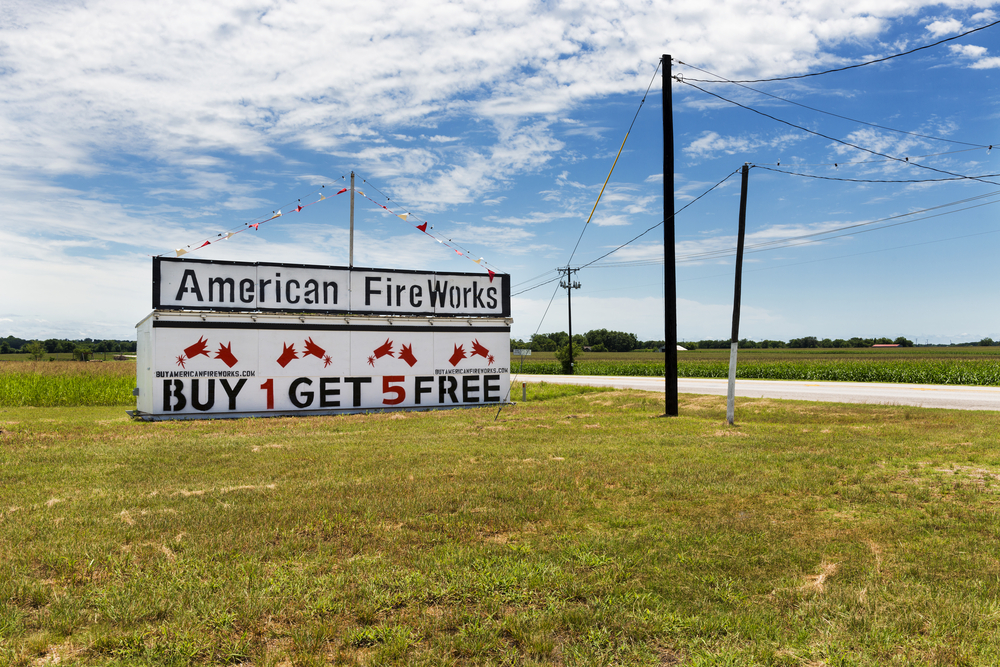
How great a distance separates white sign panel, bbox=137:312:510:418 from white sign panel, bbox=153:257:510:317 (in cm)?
48

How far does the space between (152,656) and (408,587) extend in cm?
182

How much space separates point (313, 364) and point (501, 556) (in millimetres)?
15295

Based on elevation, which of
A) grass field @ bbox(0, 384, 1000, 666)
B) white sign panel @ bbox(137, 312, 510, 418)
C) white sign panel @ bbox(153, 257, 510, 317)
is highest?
white sign panel @ bbox(153, 257, 510, 317)

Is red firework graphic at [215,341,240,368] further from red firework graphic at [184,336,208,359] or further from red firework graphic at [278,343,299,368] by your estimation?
red firework graphic at [278,343,299,368]

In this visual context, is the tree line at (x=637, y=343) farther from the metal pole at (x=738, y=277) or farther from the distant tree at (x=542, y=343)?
the metal pole at (x=738, y=277)

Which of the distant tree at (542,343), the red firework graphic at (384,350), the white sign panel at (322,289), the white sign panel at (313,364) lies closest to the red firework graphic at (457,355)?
the white sign panel at (313,364)

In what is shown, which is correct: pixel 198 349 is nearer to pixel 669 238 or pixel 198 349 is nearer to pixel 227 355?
pixel 227 355

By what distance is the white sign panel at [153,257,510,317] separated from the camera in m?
18.4

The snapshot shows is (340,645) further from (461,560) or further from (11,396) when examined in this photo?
(11,396)

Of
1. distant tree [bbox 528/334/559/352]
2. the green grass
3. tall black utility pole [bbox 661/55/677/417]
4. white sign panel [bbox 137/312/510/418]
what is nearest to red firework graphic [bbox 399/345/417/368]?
white sign panel [bbox 137/312/510/418]

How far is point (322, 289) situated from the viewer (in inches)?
782

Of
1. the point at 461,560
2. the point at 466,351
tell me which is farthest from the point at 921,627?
the point at 466,351

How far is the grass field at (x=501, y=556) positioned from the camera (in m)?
4.10

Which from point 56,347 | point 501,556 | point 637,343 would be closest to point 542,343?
point 637,343
